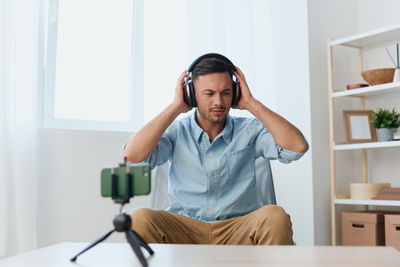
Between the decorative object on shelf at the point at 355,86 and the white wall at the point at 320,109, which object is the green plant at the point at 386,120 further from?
the white wall at the point at 320,109

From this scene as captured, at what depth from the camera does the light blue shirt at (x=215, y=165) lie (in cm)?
169

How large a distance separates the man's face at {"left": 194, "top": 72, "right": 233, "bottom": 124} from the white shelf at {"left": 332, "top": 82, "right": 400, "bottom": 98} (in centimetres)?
125

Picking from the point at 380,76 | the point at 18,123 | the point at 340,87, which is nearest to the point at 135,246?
the point at 18,123

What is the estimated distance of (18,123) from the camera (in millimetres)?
2318

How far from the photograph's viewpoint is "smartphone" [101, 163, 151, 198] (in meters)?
0.91

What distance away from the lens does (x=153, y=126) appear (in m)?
1.67

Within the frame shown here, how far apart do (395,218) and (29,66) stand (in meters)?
2.05

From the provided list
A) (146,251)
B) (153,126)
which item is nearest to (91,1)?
(153,126)

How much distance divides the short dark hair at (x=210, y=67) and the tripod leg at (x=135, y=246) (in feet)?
2.86

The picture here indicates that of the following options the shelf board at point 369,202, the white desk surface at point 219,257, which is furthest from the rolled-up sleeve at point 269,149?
the shelf board at point 369,202

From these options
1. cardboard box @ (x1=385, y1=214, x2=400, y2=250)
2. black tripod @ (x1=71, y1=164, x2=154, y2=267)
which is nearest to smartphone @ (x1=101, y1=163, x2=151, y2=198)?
black tripod @ (x1=71, y1=164, x2=154, y2=267)

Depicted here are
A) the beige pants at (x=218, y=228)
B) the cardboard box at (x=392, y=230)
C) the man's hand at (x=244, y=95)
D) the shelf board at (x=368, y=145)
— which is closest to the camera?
the beige pants at (x=218, y=228)

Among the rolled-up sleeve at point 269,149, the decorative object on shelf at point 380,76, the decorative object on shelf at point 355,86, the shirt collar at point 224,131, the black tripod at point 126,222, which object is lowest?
the black tripod at point 126,222

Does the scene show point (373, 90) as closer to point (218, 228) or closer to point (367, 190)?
point (367, 190)
